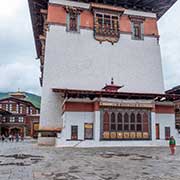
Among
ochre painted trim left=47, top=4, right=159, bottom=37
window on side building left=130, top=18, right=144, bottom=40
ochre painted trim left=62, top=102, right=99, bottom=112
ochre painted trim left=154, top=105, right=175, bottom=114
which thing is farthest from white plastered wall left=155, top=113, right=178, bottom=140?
ochre painted trim left=47, top=4, right=159, bottom=37

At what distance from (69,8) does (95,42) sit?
3.42m

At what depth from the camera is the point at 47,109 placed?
2128 centimetres

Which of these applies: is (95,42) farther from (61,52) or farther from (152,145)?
(152,145)

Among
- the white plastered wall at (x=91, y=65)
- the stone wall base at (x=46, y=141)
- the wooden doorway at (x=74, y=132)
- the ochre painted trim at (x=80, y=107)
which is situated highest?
the white plastered wall at (x=91, y=65)

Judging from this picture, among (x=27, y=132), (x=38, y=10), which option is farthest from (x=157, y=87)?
(x=27, y=132)

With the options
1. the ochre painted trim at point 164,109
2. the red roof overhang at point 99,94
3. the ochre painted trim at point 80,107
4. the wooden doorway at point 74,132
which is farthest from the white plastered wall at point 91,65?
the wooden doorway at point 74,132

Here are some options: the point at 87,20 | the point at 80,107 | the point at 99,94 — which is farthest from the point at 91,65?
the point at 80,107

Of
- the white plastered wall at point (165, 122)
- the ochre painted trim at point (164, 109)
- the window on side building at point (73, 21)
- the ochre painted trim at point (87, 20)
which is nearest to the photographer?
the white plastered wall at point (165, 122)

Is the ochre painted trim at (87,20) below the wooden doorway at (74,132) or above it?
above

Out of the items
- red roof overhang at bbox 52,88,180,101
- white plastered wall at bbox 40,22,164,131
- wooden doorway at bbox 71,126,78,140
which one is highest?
white plastered wall at bbox 40,22,164,131

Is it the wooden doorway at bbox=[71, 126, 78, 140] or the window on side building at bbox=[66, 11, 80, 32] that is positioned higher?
the window on side building at bbox=[66, 11, 80, 32]

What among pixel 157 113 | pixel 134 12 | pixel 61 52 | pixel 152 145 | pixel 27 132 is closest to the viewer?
pixel 152 145

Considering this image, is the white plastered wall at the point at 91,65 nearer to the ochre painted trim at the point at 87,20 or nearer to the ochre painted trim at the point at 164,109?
the ochre painted trim at the point at 87,20

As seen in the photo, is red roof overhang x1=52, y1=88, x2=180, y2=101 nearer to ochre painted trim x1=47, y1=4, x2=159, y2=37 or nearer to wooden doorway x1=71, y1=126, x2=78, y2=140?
wooden doorway x1=71, y1=126, x2=78, y2=140
